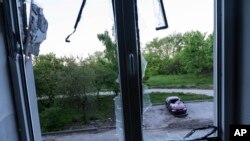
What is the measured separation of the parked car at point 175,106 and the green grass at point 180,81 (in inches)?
3.2

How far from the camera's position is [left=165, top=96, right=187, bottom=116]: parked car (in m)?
1.54

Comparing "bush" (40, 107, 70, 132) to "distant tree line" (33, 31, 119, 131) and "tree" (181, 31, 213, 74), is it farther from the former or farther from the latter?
"tree" (181, 31, 213, 74)

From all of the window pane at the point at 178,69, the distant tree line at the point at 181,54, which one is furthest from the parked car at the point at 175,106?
the distant tree line at the point at 181,54

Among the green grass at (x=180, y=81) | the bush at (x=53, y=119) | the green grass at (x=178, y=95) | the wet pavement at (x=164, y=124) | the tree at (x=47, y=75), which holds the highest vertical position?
the tree at (x=47, y=75)

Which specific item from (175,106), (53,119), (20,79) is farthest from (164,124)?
(20,79)

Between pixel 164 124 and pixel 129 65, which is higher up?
pixel 129 65

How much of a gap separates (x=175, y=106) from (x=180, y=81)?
0.16 meters

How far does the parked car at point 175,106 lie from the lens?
5.07 feet

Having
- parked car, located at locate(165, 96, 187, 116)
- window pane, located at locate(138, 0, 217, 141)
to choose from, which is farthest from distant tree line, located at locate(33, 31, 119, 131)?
parked car, located at locate(165, 96, 187, 116)

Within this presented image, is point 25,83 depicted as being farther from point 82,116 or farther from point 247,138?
point 247,138

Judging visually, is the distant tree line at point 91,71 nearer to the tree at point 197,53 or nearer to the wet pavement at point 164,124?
the tree at point 197,53

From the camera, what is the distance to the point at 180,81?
1549 mm

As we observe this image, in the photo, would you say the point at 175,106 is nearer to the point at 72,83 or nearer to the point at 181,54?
the point at 181,54

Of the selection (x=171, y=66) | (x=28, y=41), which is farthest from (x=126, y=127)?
(x=28, y=41)
